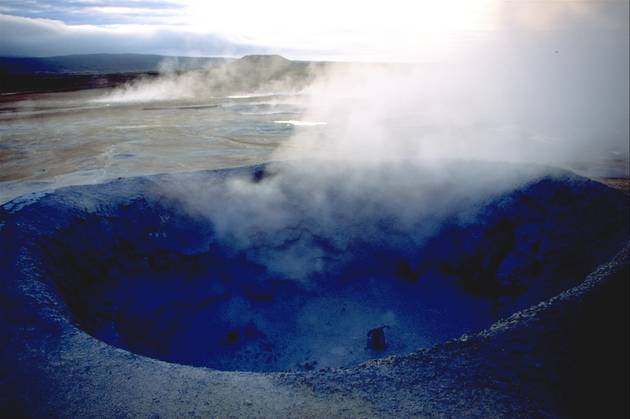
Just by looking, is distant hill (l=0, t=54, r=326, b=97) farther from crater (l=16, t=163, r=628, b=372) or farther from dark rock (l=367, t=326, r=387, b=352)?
dark rock (l=367, t=326, r=387, b=352)

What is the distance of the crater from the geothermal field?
0.03 meters

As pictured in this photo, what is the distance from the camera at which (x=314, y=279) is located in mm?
6969

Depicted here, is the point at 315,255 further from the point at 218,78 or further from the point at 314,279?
the point at 218,78

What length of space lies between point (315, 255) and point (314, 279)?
382 millimetres

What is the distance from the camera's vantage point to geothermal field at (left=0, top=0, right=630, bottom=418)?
2.99m

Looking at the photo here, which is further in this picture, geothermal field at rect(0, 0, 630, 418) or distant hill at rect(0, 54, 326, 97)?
distant hill at rect(0, 54, 326, 97)

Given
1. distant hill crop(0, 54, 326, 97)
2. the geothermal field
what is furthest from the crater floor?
distant hill crop(0, 54, 326, 97)

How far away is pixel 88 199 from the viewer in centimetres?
603

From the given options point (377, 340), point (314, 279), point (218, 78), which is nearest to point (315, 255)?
point (314, 279)

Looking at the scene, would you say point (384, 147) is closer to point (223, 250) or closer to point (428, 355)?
point (223, 250)

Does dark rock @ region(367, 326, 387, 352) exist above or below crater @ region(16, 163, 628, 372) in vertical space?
below

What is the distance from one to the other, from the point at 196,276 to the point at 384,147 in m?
8.42

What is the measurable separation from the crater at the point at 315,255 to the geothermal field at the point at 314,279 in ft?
0.10

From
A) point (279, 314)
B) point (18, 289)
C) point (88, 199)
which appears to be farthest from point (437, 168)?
point (18, 289)
